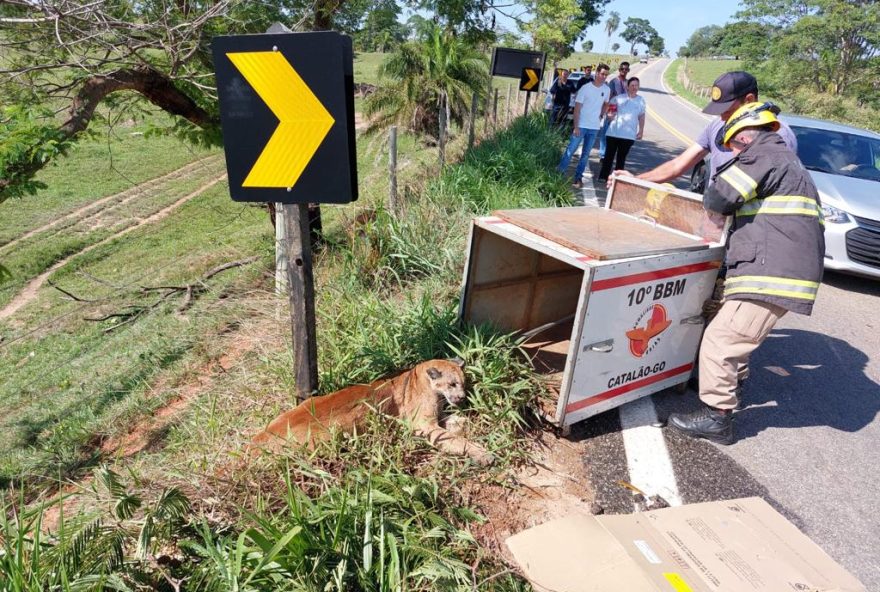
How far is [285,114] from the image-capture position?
6.67 ft

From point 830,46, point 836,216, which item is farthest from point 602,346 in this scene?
point 830,46

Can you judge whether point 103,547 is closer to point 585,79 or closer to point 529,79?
point 529,79

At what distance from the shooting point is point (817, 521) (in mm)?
2635

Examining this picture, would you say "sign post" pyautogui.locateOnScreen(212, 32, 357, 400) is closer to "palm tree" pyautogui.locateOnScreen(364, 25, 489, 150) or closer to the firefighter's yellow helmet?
the firefighter's yellow helmet

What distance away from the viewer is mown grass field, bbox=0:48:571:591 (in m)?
1.88

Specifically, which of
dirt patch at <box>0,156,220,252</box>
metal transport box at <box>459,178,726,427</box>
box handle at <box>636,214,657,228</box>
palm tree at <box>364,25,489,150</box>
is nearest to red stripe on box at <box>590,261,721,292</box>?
metal transport box at <box>459,178,726,427</box>

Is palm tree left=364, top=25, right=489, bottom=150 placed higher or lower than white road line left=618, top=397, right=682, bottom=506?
higher

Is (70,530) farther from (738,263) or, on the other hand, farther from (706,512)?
(738,263)

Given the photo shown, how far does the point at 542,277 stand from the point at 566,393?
1491 millimetres

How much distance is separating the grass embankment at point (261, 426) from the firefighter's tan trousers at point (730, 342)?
3.52ft

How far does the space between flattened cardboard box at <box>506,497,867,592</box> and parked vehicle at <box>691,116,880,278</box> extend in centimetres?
333

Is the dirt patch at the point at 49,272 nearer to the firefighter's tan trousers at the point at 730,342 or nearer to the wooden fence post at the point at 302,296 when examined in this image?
the wooden fence post at the point at 302,296

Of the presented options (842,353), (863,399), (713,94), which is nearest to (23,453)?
(713,94)

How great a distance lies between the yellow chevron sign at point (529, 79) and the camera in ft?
36.0
